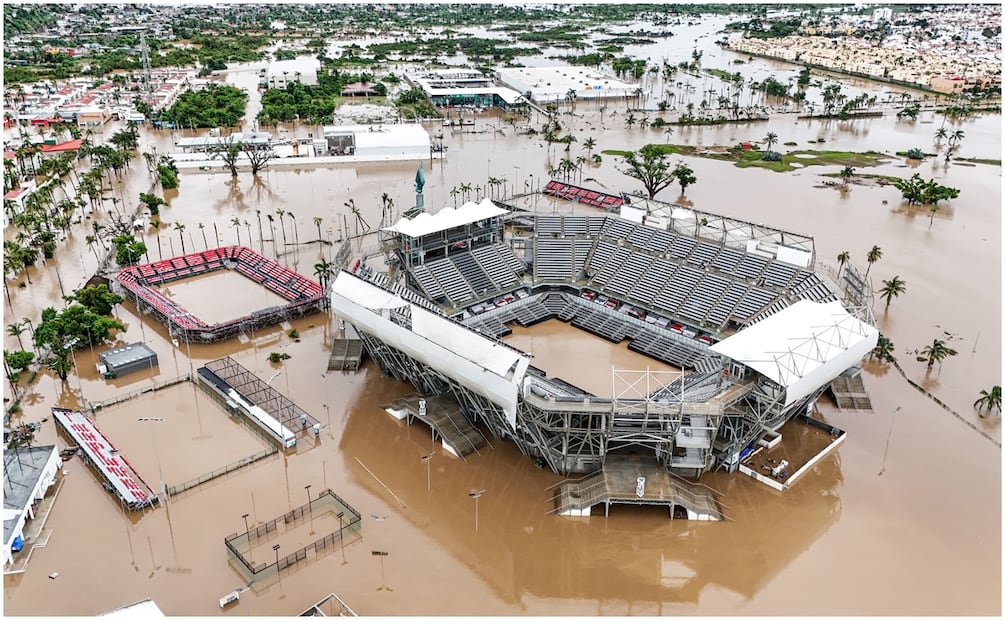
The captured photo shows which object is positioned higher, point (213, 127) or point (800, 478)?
point (213, 127)

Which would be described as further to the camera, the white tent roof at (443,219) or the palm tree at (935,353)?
the white tent roof at (443,219)

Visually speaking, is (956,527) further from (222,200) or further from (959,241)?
(222,200)

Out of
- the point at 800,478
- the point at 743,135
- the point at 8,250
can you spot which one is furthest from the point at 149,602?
the point at 743,135

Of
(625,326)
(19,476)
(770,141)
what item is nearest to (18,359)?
(19,476)

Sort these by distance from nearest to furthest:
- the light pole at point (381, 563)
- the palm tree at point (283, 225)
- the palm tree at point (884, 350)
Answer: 1. the light pole at point (381, 563)
2. the palm tree at point (884, 350)
3. the palm tree at point (283, 225)

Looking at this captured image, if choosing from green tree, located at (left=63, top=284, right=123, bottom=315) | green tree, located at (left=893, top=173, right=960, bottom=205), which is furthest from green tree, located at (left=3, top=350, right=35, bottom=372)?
green tree, located at (left=893, top=173, right=960, bottom=205)

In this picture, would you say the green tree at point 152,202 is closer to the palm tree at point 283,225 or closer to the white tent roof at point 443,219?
the palm tree at point 283,225

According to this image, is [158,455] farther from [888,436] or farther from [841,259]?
[841,259]

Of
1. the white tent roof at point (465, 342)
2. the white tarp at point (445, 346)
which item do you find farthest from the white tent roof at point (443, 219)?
→ the white tent roof at point (465, 342)
